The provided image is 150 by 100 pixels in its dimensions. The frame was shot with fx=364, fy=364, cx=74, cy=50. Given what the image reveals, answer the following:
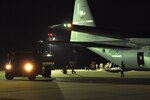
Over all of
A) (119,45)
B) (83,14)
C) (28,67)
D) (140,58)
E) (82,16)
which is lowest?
(28,67)

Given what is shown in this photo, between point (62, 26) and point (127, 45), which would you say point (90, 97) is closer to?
point (62, 26)

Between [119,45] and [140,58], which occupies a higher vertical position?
[119,45]

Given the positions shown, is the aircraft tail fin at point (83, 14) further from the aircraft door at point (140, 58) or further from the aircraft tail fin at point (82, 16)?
the aircraft door at point (140, 58)

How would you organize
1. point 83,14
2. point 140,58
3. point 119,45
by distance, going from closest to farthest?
point 140,58
point 119,45
point 83,14

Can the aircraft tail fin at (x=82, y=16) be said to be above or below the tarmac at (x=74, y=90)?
above

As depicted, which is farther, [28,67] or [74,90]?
[28,67]

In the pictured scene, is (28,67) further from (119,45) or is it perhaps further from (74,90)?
(119,45)

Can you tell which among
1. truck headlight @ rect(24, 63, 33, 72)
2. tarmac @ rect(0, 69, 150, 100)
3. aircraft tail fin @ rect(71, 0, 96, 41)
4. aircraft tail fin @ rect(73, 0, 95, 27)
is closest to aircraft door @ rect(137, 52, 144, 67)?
aircraft tail fin @ rect(71, 0, 96, 41)

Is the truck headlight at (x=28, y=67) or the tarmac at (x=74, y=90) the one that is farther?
the truck headlight at (x=28, y=67)

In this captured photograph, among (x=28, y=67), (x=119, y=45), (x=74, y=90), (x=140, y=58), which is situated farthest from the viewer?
(x=119, y=45)

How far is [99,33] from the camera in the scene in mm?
36875

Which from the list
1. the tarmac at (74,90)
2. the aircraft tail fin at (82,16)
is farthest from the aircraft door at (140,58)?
the tarmac at (74,90)

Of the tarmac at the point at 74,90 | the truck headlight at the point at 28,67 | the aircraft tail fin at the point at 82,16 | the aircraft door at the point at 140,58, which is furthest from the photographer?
the aircraft tail fin at the point at 82,16

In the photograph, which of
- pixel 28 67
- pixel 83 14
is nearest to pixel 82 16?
pixel 83 14
